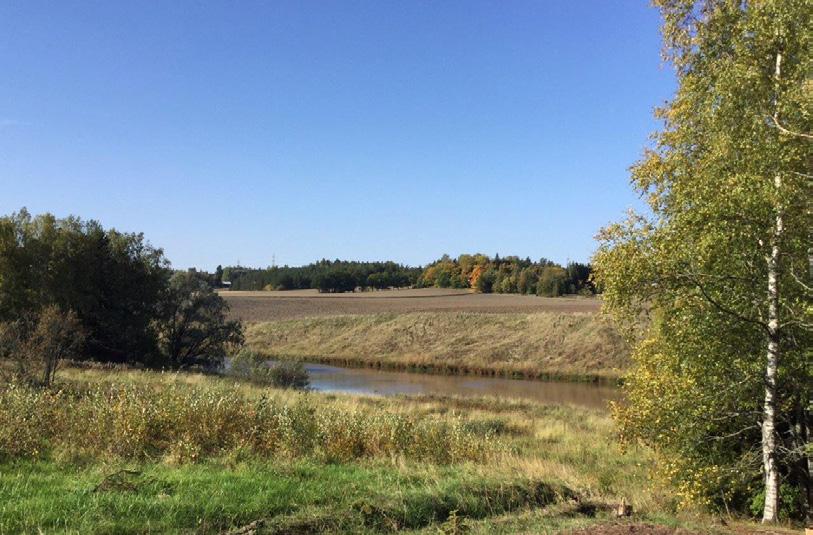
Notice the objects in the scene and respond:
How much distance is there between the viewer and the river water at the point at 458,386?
3684 centimetres

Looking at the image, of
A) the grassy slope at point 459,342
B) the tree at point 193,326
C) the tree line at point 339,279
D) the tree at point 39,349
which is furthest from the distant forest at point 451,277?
the tree at point 39,349

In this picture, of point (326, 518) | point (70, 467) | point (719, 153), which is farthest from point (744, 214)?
point (70, 467)

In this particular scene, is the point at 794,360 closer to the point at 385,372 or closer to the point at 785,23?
the point at 785,23

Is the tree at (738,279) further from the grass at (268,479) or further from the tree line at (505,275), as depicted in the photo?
the tree line at (505,275)

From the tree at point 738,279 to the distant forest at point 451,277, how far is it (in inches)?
3634

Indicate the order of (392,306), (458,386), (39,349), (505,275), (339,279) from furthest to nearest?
(339,279)
(505,275)
(392,306)
(458,386)
(39,349)

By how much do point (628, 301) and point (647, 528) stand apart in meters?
5.05

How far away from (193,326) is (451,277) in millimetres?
98865

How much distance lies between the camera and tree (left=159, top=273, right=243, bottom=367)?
38.3m

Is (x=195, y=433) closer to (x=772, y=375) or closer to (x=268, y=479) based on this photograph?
(x=268, y=479)

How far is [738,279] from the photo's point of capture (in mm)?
9797

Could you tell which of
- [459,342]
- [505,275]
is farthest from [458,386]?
[505,275]

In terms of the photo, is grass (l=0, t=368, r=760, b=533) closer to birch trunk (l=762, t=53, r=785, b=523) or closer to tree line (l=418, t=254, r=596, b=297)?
birch trunk (l=762, t=53, r=785, b=523)

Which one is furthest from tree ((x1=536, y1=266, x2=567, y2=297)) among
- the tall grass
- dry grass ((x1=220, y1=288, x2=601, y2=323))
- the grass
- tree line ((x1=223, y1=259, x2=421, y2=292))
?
the tall grass
